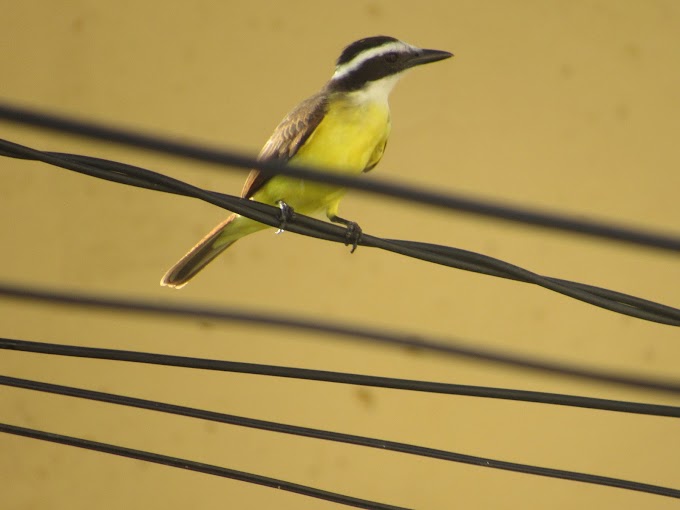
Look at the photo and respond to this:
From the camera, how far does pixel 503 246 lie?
13.5 feet

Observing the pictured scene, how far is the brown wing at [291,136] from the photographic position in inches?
116

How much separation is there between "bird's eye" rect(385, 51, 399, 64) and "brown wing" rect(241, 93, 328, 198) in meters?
0.28

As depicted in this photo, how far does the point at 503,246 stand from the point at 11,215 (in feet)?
5.95

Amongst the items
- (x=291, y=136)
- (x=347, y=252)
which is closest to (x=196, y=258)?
(x=291, y=136)

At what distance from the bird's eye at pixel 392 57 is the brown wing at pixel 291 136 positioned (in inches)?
11.1

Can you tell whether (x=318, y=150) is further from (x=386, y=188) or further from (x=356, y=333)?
(x=386, y=188)

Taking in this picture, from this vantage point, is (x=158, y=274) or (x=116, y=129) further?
(x=158, y=274)

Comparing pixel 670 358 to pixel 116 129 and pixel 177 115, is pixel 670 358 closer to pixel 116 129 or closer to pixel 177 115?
pixel 177 115

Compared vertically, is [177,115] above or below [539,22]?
below

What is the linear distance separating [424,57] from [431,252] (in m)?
1.61

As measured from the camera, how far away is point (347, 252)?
4062 millimetres

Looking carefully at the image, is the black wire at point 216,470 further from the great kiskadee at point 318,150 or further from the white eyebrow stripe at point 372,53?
the white eyebrow stripe at point 372,53

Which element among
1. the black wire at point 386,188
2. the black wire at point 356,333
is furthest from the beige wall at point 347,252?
the black wire at point 386,188

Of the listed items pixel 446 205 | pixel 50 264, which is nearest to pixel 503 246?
pixel 50 264
